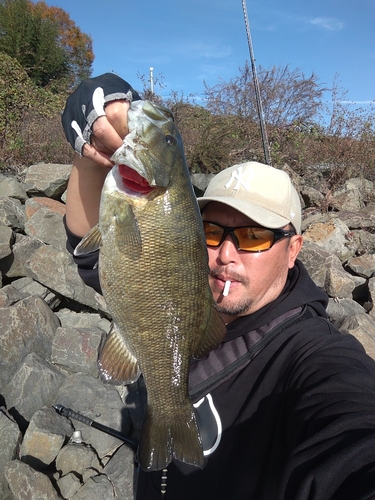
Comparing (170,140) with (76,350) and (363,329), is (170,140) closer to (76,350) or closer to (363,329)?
(76,350)

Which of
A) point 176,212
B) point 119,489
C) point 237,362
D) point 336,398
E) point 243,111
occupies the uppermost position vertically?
point 243,111

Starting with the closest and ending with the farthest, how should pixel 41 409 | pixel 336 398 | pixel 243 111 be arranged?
pixel 336 398 < pixel 41 409 < pixel 243 111

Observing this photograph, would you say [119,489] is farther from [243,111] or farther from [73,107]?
[243,111]

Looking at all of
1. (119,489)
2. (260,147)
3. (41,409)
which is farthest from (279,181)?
(260,147)

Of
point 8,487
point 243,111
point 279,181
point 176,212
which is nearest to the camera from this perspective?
point 176,212

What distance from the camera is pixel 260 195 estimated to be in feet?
7.36

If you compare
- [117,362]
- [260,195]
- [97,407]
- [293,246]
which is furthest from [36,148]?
[117,362]

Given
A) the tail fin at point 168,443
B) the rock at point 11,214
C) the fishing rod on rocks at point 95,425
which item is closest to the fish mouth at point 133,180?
the tail fin at point 168,443

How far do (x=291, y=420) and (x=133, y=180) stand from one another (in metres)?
1.17

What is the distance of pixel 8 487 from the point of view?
11.8 feet

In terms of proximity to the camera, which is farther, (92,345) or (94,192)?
(92,345)

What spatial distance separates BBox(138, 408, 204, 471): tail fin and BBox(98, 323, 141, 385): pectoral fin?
193 mm

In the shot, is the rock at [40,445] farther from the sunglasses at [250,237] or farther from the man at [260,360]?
the sunglasses at [250,237]

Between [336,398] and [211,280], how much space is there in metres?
0.93
